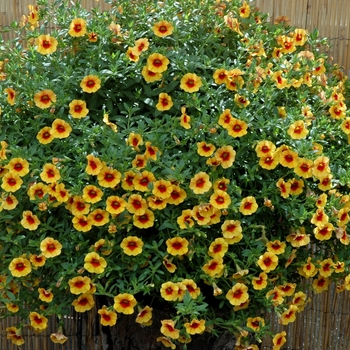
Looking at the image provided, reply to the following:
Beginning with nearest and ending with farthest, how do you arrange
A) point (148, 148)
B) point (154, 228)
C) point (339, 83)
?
point (148, 148) → point (154, 228) → point (339, 83)

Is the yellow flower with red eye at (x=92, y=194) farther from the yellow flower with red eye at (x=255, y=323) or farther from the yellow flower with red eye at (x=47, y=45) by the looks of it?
the yellow flower with red eye at (x=255, y=323)

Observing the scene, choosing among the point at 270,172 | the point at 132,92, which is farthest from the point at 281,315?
the point at 132,92

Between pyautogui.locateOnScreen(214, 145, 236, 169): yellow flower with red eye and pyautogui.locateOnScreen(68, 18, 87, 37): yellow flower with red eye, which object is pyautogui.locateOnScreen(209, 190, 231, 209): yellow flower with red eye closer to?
pyautogui.locateOnScreen(214, 145, 236, 169): yellow flower with red eye

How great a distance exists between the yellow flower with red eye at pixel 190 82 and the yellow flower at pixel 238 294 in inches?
24.0

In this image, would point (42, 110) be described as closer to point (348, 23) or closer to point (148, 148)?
point (148, 148)

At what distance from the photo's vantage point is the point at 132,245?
2355 mm

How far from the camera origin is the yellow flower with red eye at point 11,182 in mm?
2406

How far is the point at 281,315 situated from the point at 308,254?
253 mm

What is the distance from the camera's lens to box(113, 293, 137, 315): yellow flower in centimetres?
233

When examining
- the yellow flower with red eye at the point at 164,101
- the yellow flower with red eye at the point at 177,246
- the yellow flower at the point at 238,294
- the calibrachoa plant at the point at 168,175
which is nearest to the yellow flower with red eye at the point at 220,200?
the calibrachoa plant at the point at 168,175

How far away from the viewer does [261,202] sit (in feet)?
8.23

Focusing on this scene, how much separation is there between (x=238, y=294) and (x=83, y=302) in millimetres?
473

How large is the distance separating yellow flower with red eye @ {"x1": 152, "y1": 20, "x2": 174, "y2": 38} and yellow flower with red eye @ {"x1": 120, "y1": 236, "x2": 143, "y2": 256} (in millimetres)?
651

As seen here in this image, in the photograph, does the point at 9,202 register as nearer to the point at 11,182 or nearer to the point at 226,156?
the point at 11,182
